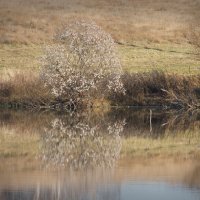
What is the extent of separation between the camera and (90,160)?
24.6m

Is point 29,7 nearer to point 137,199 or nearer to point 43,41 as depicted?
point 43,41

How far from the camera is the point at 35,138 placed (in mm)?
30000

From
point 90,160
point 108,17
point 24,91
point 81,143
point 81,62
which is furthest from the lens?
point 108,17

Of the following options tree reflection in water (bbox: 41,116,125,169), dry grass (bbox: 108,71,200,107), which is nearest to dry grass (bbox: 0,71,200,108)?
dry grass (bbox: 108,71,200,107)

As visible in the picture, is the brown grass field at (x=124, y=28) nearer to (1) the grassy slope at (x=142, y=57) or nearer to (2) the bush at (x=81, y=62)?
(1) the grassy slope at (x=142, y=57)

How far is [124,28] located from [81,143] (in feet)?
123

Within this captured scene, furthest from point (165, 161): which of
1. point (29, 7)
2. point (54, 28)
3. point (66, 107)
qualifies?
point (29, 7)

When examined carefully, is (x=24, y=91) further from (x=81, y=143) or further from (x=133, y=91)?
(x=81, y=143)

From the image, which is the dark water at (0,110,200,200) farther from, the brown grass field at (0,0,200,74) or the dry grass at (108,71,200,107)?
the brown grass field at (0,0,200,74)

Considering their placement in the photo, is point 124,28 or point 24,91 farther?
point 124,28

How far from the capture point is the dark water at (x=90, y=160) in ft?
64.2

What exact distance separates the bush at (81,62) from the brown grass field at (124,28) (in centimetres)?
857

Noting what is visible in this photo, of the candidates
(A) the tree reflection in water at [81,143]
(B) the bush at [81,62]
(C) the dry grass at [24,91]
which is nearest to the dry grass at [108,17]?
(C) the dry grass at [24,91]

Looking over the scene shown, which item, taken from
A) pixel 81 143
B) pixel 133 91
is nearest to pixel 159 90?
pixel 133 91
